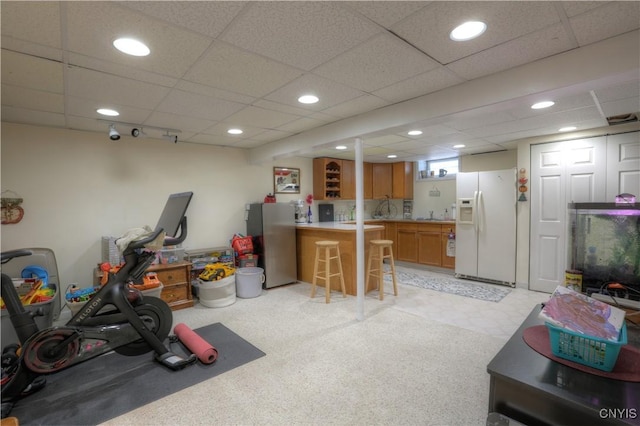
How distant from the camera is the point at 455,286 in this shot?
15.7ft

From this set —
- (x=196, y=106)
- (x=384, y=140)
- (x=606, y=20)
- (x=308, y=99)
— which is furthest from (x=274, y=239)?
(x=606, y=20)

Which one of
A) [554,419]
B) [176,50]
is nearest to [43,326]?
[176,50]

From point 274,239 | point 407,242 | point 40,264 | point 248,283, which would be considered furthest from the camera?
point 407,242

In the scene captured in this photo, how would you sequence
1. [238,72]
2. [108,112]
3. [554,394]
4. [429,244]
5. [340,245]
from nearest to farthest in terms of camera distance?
[554,394], [238,72], [108,112], [340,245], [429,244]

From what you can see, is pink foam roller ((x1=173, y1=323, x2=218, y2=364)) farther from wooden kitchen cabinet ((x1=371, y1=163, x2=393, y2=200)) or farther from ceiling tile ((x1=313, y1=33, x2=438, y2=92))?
wooden kitchen cabinet ((x1=371, y1=163, x2=393, y2=200))

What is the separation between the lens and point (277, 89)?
2.55 metres

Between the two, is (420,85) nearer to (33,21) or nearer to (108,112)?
(33,21)

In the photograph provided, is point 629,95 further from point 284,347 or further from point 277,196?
point 277,196

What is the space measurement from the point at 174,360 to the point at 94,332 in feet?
2.24

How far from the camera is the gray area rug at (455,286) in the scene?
4.32 meters

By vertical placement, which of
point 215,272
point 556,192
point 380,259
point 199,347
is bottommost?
point 199,347

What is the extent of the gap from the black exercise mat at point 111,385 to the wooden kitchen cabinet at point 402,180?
4.92 metres

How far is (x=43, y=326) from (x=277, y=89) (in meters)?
3.03

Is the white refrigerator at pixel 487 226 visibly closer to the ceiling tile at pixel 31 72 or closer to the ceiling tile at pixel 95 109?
the ceiling tile at pixel 95 109
